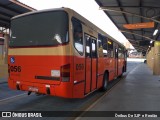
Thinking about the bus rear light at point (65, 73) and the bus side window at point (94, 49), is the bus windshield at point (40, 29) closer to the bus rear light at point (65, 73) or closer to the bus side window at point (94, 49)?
the bus rear light at point (65, 73)

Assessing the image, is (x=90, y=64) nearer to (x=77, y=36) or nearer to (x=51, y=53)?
(x=77, y=36)

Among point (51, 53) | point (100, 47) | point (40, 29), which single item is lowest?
point (51, 53)

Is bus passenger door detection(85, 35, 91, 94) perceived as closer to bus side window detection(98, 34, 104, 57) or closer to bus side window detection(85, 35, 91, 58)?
bus side window detection(85, 35, 91, 58)

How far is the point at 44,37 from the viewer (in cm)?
680

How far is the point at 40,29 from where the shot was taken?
22.6ft

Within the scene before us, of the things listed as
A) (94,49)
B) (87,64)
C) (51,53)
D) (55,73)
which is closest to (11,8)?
(94,49)

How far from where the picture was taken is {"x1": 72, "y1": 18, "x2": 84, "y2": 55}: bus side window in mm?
6728

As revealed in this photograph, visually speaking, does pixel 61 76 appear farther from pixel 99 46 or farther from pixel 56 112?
pixel 99 46

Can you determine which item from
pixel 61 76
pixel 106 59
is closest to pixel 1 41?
pixel 106 59

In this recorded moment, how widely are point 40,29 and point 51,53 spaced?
0.93 m

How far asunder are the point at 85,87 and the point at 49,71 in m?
1.58

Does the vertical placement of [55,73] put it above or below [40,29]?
below

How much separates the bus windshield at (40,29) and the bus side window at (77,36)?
345 millimetres

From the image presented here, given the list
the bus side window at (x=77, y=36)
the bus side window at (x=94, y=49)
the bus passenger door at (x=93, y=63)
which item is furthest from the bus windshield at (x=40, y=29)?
the bus side window at (x=94, y=49)
